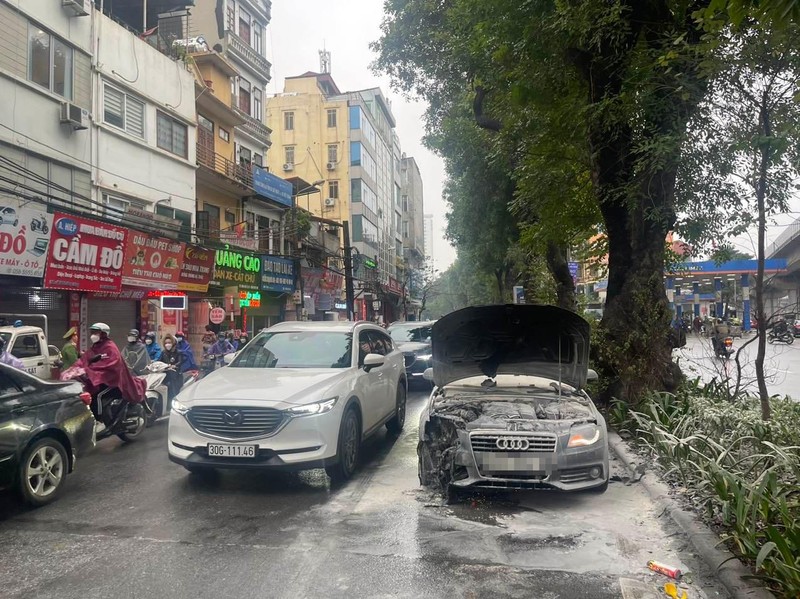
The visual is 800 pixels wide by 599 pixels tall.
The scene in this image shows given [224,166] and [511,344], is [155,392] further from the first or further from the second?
[224,166]

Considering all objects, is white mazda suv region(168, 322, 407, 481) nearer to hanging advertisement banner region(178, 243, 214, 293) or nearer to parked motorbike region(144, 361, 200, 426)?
parked motorbike region(144, 361, 200, 426)

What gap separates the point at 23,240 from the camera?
12.0 meters

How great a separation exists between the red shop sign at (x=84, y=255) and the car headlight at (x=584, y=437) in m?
12.0

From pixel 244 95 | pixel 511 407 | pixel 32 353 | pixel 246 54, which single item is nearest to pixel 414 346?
pixel 32 353

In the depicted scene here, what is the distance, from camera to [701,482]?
5016mm

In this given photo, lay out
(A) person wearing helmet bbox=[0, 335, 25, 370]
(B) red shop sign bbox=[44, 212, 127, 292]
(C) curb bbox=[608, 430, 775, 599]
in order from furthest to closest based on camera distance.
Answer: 1. (B) red shop sign bbox=[44, 212, 127, 292]
2. (A) person wearing helmet bbox=[0, 335, 25, 370]
3. (C) curb bbox=[608, 430, 775, 599]

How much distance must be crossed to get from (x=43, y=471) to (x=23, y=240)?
840 centimetres

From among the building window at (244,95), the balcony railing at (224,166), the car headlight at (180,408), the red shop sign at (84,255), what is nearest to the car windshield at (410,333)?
the red shop sign at (84,255)

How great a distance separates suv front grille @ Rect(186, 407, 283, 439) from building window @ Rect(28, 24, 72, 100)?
42.2ft

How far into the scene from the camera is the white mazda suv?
559 centimetres

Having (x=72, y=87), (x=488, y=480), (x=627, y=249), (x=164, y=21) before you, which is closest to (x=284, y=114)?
(x=164, y=21)

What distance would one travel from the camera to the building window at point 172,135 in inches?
759

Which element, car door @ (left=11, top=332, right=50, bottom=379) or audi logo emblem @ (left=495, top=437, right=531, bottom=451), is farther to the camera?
car door @ (left=11, top=332, right=50, bottom=379)

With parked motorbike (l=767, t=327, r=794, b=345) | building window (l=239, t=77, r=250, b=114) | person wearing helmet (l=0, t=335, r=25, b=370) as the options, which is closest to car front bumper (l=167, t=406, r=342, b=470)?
person wearing helmet (l=0, t=335, r=25, b=370)
